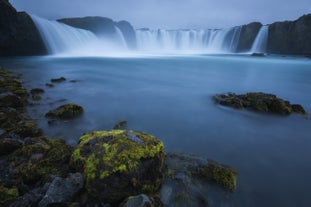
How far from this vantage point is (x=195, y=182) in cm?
312

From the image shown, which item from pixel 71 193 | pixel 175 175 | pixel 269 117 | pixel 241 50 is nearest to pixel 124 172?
Result: pixel 71 193

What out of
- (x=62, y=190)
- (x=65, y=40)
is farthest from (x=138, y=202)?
(x=65, y=40)

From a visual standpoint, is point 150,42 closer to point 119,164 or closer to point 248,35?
point 248,35

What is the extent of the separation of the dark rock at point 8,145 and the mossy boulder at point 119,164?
1417 mm

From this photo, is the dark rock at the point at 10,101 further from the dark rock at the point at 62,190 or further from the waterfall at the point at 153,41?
the waterfall at the point at 153,41

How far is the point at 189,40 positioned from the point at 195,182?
64.2 metres

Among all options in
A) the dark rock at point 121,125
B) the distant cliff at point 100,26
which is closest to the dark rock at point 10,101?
the dark rock at point 121,125

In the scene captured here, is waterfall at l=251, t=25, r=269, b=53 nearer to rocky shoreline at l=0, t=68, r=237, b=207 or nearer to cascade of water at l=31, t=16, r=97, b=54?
cascade of water at l=31, t=16, r=97, b=54

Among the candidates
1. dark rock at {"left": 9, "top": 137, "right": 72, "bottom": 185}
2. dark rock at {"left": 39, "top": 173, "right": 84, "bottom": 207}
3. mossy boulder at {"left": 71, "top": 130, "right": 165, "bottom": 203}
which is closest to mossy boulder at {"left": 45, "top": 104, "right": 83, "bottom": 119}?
dark rock at {"left": 9, "top": 137, "right": 72, "bottom": 185}

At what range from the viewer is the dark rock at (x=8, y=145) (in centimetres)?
338

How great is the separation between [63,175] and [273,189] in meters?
3.60

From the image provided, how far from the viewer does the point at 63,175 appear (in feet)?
9.53

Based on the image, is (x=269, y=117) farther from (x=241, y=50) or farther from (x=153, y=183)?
(x=241, y=50)

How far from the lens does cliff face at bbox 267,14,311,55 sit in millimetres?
42719
